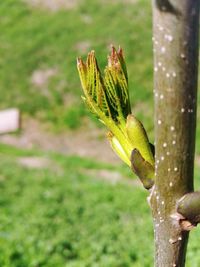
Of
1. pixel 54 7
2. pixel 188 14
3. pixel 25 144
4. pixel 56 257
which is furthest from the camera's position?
pixel 54 7

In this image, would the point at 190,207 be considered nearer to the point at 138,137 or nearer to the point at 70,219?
the point at 138,137

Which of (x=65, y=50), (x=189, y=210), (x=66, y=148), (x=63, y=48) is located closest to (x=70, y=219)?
(x=189, y=210)

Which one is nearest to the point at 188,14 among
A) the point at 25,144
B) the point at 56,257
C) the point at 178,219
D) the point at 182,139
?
the point at 182,139

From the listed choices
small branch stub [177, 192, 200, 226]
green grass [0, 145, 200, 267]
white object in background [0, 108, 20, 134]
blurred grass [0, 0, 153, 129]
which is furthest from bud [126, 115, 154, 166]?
blurred grass [0, 0, 153, 129]

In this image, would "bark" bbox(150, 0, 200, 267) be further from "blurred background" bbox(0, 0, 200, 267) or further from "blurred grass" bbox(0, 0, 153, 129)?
"blurred grass" bbox(0, 0, 153, 129)

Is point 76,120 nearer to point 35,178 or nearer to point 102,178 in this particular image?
point 102,178

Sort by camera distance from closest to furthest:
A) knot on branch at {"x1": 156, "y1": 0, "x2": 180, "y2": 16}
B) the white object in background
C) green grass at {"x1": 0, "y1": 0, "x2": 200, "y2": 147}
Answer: knot on branch at {"x1": 156, "y1": 0, "x2": 180, "y2": 16} < the white object in background < green grass at {"x1": 0, "y1": 0, "x2": 200, "y2": 147}

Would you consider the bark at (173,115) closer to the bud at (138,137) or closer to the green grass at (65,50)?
the bud at (138,137)
